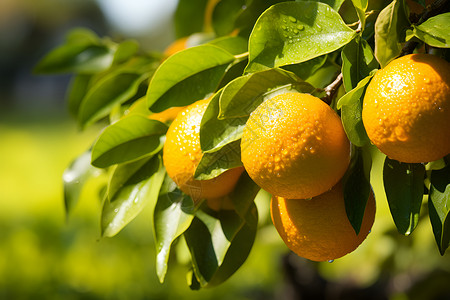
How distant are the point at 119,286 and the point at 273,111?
1510 mm

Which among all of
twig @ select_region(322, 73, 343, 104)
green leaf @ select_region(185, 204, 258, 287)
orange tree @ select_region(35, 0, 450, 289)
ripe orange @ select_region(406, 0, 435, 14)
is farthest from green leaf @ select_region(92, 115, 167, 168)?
ripe orange @ select_region(406, 0, 435, 14)

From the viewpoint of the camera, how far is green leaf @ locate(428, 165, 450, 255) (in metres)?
0.52

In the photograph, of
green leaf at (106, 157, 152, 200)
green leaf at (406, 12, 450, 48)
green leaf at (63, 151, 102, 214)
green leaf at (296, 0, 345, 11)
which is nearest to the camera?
green leaf at (406, 12, 450, 48)

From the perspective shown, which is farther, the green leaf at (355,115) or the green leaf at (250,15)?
the green leaf at (250,15)

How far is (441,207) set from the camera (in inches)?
20.6

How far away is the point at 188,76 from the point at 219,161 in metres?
0.12

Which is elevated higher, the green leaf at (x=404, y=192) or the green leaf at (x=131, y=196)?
the green leaf at (x=404, y=192)

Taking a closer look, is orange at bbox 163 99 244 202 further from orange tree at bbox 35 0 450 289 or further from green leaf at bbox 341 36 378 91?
green leaf at bbox 341 36 378 91

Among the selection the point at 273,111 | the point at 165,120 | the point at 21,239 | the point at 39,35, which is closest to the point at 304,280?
the point at 165,120

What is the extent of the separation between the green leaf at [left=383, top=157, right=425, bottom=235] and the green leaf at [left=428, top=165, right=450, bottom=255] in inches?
0.5

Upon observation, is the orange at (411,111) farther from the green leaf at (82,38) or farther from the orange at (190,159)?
the green leaf at (82,38)

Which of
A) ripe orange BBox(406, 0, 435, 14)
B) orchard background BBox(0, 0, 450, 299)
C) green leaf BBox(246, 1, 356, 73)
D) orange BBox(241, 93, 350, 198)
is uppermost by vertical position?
green leaf BBox(246, 1, 356, 73)

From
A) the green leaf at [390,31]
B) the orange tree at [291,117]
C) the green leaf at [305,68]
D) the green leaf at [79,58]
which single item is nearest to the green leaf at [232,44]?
the orange tree at [291,117]

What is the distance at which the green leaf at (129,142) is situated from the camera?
0.67 metres
